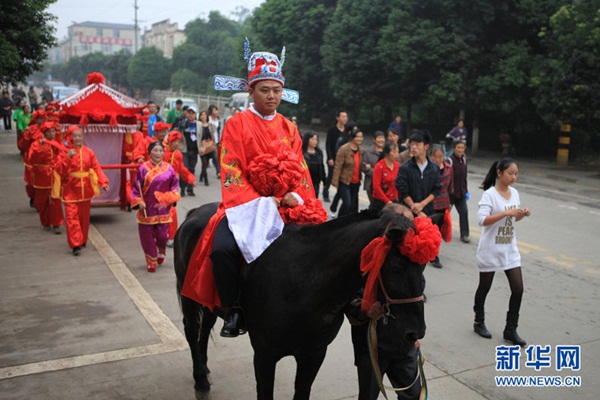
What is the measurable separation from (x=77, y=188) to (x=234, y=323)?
19.8 ft

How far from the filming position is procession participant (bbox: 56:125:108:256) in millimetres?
9227

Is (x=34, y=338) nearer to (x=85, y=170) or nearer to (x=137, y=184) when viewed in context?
(x=137, y=184)

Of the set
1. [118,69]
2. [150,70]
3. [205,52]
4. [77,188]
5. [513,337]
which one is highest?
[205,52]

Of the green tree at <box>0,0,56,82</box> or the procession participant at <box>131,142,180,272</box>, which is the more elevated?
the green tree at <box>0,0,56,82</box>

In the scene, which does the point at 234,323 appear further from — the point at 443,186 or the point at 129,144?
the point at 129,144

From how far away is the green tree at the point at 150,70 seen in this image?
6147 cm

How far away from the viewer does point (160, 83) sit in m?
61.9

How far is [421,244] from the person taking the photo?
300cm

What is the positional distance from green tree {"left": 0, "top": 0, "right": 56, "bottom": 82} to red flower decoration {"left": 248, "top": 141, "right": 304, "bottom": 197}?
7.52 meters

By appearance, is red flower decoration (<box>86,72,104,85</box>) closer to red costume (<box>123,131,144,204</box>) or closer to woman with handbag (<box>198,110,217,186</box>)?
red costume (<box>123,131,144,204</box>)

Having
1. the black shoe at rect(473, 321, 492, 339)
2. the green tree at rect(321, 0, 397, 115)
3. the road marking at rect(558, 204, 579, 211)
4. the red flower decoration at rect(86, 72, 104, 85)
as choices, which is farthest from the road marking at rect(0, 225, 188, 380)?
the green tree at rect(321, 0, 397, 115)

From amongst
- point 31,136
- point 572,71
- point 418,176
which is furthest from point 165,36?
point 418,176

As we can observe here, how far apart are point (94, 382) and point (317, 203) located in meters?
2.54

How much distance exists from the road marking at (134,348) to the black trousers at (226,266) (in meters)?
2.01
